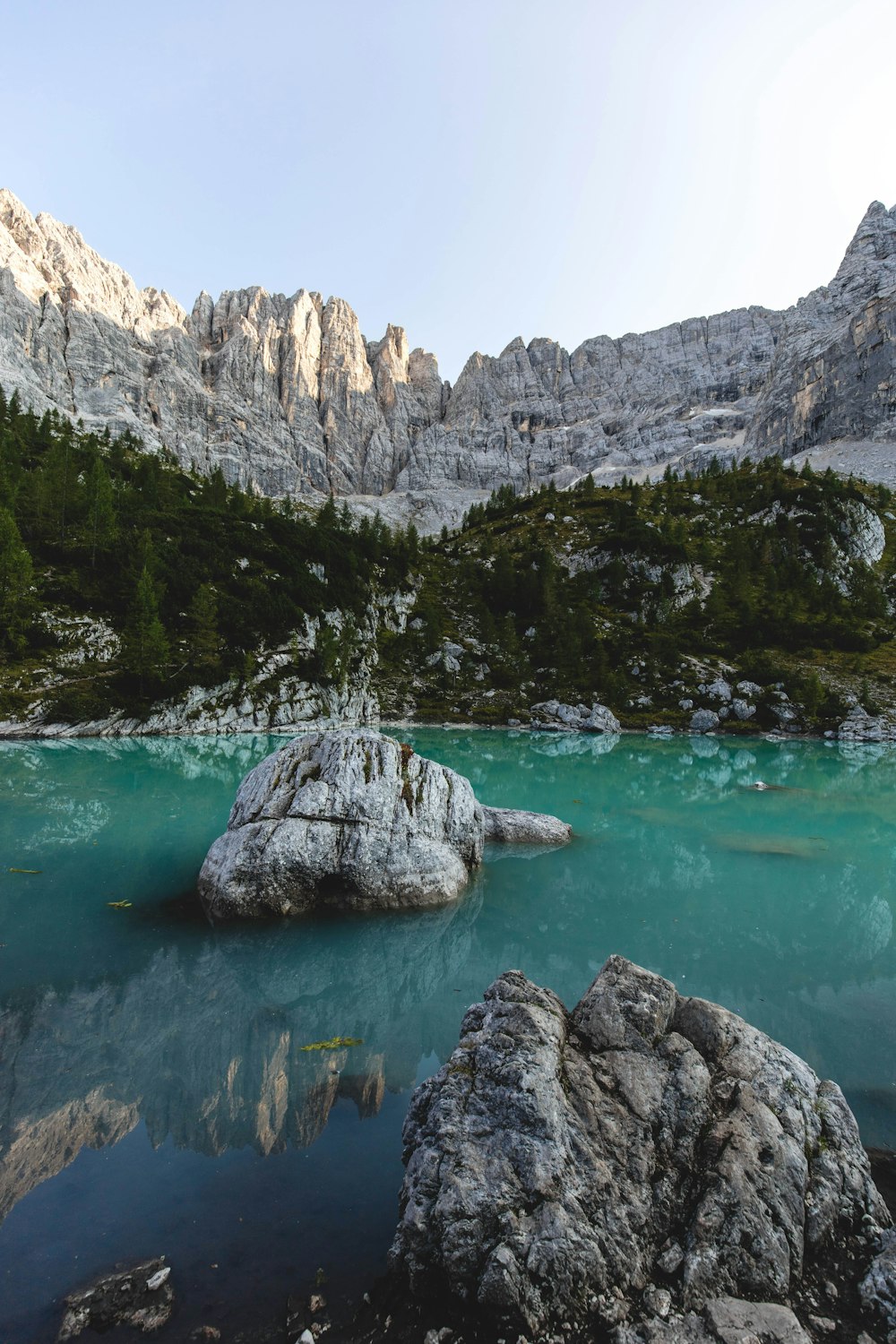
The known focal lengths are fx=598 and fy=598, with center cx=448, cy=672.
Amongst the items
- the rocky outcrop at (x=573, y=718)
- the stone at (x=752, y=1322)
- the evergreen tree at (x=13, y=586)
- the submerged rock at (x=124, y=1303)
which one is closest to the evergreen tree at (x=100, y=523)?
the evergreen tree at (x=13, y=586)

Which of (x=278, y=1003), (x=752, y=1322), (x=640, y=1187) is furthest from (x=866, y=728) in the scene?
(x=752, y=1322)

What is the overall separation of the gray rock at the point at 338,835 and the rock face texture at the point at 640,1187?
922 centimetres

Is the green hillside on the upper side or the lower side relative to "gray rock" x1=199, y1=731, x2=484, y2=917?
upper

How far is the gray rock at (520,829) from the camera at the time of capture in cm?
2353

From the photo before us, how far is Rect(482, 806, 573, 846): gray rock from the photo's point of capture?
2353 centimetres

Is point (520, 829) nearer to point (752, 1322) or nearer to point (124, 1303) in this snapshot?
point (752, 1322)

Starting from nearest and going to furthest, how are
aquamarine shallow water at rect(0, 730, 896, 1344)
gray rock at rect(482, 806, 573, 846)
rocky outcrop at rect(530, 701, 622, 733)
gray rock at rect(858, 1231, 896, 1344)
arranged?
gray rock at rect(858, 1231, 896, 1344) < aquamarine shallow water at rect(0, 730, 896, 1344) < gray rock at rect(482, 806, 573, 846) < rocky outcrop at rect(530, 701, 622, 733)

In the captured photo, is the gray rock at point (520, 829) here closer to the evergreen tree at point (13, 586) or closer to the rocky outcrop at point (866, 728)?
the evergreen tree at point (13, 586)

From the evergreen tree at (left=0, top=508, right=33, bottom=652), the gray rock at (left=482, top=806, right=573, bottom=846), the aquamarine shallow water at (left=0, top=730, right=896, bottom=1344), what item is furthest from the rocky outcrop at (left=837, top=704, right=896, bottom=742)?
the evergreen tree at (left=0, top=508, right=33, bottom=652)

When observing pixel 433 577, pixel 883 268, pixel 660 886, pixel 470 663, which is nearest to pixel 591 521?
pixel 433 577

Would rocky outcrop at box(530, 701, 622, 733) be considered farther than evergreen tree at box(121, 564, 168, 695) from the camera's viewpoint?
Yes

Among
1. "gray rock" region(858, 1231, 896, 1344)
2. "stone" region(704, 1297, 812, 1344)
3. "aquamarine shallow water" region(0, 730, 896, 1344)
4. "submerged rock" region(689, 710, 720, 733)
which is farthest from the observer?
"submerged rock" region(689, 710, 720, 733)

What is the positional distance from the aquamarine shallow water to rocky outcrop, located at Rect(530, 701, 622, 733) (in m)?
38.9

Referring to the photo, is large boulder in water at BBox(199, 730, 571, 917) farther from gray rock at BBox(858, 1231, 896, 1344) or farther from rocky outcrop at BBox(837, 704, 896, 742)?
rocky outcrop at BBox(837, 704, 896, 742)
